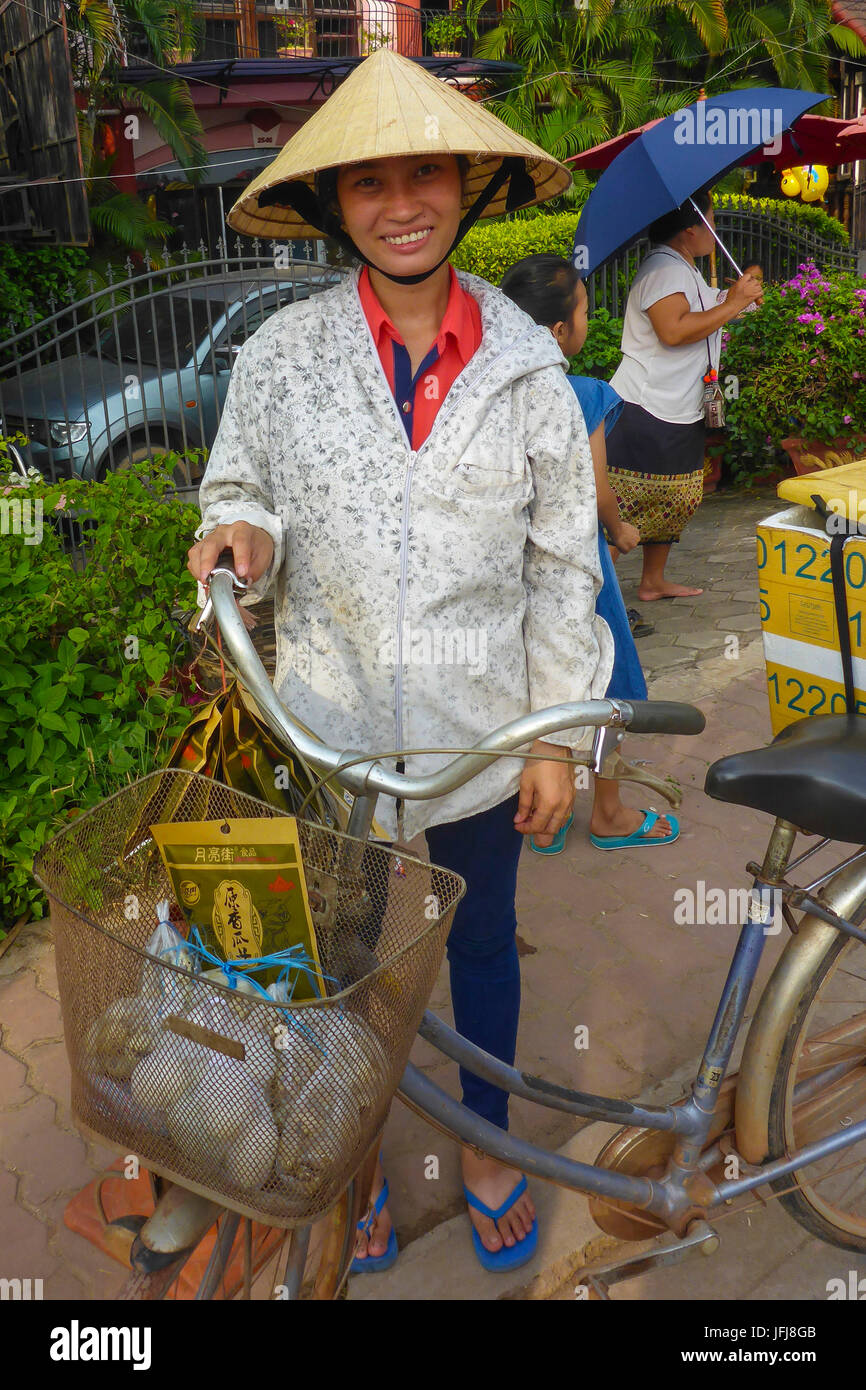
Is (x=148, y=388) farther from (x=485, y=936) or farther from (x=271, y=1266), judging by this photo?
(x=271, y=1266)

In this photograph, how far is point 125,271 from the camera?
11453mm

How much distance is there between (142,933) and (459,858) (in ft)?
2.41

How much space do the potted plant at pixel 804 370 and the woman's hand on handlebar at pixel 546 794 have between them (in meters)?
5.86

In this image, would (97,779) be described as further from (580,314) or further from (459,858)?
(580,314)

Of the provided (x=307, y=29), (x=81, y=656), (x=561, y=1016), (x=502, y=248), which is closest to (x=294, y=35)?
(x=307, y=29)

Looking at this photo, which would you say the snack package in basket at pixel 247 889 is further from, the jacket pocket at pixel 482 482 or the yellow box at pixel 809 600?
the yellow box at pixel 809 600

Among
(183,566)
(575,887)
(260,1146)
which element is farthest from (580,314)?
(260,1146)

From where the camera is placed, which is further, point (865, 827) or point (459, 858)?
point (459, 858)

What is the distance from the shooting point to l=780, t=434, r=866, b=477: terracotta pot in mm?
7137

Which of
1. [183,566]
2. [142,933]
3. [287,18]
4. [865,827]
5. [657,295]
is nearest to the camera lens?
[142,933]

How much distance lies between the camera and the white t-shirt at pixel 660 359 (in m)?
4.82

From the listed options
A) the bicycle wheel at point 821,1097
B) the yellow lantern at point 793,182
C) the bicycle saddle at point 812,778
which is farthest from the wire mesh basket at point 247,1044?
the yellow lantern at point 793,182

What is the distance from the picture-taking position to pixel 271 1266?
1448 mm

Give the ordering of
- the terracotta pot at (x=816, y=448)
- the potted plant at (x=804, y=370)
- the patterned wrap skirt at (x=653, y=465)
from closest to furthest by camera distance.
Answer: the patterned wrap skirt at (x=653, y=465), the potted plant at (x=804, y=370), the terracotta pot at (x=816, y=448)
